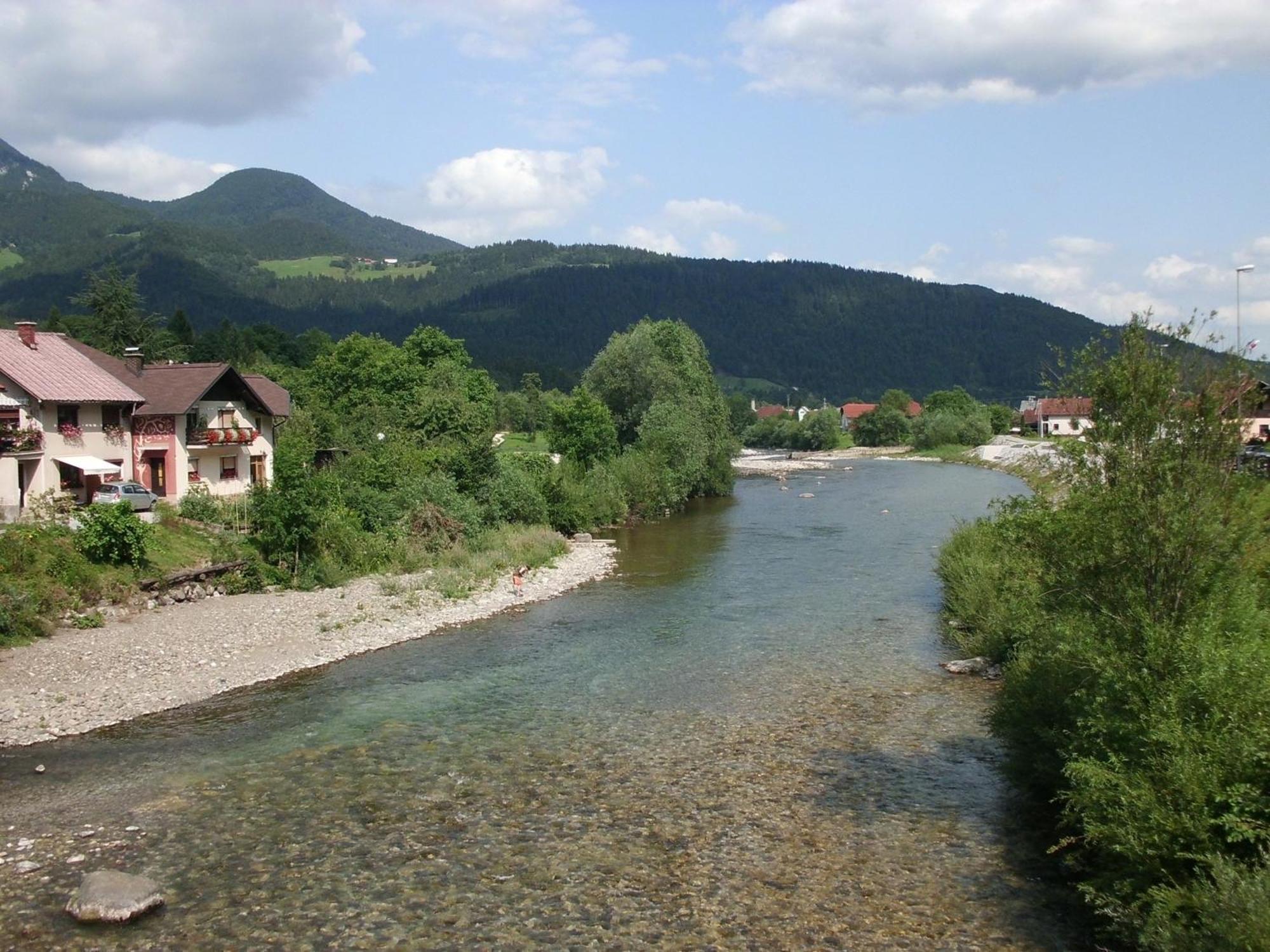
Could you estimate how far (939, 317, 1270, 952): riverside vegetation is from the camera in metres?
9.75

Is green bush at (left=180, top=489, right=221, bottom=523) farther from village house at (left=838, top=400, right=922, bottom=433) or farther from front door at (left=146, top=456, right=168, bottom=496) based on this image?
village house at (left=838, top=400, right=922, bottom=433)

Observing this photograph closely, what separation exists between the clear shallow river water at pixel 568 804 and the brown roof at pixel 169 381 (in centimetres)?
1905

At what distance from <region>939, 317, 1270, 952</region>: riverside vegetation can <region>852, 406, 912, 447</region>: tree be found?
137709 mm

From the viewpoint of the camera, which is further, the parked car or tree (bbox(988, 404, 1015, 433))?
tree (bbox(988, 404, 1015, 433))

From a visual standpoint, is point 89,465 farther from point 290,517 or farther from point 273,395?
point 273,395

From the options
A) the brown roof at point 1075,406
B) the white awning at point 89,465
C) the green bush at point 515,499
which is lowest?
the green bush at point 515,499

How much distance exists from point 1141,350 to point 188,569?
2655cm

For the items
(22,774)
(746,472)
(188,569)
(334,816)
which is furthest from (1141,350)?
(746,472)

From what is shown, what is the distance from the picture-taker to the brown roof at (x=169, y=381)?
38.5 m

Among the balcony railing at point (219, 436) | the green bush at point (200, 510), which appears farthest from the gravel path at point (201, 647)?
the balcony railing at point (219, 436)

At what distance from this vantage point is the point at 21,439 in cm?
3222

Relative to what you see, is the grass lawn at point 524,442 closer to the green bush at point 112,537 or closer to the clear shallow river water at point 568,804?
the green bush at point 112,537

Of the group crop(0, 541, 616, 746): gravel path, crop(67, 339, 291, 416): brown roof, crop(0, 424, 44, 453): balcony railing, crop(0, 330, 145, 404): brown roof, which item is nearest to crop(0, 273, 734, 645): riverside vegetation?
crop(0, 541, 616, 746): gravel path

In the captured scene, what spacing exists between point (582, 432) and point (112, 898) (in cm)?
4897
